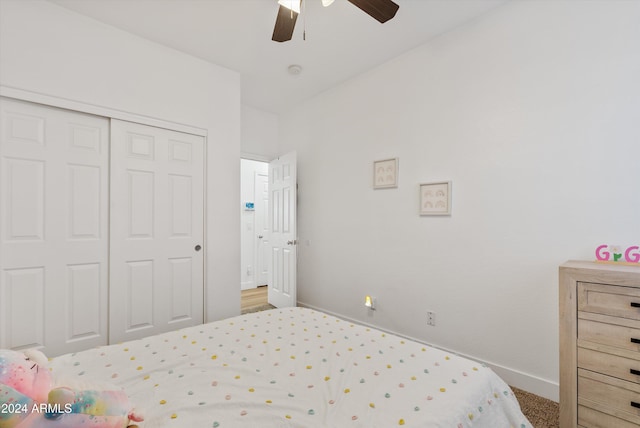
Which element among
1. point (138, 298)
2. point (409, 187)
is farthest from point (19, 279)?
point (409, 187)

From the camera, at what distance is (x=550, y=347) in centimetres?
197

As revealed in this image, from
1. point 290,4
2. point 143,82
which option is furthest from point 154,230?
point 290,4

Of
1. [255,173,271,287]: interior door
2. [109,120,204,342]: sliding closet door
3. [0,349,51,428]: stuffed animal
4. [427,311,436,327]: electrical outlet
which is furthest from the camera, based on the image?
[255,173,271,287]: interior door

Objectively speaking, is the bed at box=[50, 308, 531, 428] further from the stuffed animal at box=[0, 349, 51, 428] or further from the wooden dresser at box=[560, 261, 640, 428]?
the wooden dresser at box=[560, 261, 640, 428]

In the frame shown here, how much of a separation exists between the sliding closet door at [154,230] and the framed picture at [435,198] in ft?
7.01

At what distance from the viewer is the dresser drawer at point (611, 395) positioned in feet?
4.51

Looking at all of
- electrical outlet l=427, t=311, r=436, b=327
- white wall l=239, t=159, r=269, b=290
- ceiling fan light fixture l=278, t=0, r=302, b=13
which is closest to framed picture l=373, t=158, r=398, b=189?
electrical outlet l=427, t=311, r=436, b=327

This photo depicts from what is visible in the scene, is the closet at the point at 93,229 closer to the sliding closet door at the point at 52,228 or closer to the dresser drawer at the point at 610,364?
the sliding closet door at the point at 52,228

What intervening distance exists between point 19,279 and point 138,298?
2.53 ft

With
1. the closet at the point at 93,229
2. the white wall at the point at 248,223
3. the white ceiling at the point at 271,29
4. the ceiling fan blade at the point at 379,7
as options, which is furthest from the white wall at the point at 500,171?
the white wall at the point at 248,223

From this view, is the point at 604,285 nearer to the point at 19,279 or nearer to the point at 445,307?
the point at 445,307

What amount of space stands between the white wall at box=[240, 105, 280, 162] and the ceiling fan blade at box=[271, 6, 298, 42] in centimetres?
216

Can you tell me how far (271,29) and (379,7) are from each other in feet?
3.76

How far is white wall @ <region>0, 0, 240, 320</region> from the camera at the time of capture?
2.07 meters
